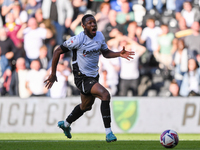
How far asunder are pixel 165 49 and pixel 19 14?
4.61 metres

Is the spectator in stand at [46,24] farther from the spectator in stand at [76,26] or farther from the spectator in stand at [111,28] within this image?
the spectator in stand at [111,28]

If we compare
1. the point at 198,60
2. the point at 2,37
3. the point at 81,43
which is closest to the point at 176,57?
the point at 198,60

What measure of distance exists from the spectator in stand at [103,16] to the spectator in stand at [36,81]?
7.41 ft

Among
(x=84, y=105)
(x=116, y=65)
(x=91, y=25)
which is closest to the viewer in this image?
(x=91, y=25)

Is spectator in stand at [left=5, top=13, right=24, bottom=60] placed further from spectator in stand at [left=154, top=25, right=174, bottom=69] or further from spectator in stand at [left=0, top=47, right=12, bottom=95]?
spectator in stand at [left=154, top=25, right=174, bottom=69]

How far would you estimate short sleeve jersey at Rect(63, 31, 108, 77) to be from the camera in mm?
6258

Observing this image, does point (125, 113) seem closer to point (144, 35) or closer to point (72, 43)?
point (144, 35)

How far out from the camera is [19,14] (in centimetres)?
1239

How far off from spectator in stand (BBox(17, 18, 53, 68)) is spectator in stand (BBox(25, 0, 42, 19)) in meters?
0.22

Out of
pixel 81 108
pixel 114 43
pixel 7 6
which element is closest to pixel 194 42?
pixel 114 43

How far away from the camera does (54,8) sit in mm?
12469

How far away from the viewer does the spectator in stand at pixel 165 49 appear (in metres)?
11.8

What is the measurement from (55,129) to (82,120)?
0.73 m

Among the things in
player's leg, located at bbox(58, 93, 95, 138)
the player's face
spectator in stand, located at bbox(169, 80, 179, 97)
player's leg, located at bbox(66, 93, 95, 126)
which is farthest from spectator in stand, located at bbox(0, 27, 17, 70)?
the player's face
